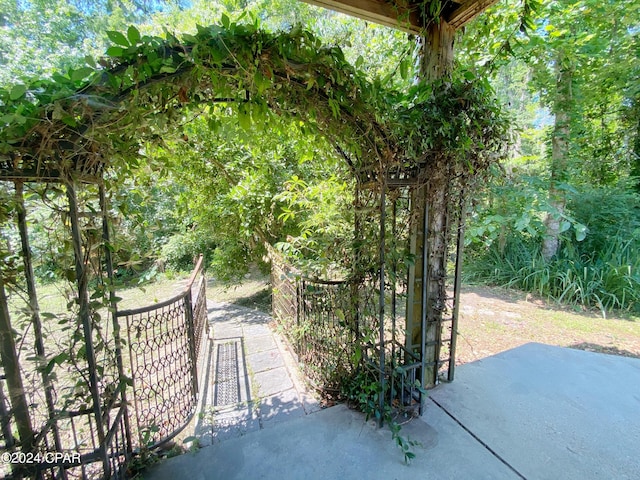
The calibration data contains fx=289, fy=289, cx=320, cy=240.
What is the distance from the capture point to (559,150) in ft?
15.6

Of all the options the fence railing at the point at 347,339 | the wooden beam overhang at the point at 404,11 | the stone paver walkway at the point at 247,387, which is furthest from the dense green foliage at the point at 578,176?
the stone paver walkway at the point at 247,387

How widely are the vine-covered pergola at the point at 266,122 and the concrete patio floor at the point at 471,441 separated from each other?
0.31 metres

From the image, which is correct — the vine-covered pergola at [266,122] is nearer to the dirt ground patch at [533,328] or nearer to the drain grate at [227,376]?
the drain grate at [227,376]

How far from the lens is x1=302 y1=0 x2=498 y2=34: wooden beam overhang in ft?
5.82

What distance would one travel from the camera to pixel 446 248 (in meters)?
2.13

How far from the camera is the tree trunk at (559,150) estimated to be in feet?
14.3

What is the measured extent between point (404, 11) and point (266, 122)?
1.23m

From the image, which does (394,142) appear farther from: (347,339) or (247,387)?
(247,387)

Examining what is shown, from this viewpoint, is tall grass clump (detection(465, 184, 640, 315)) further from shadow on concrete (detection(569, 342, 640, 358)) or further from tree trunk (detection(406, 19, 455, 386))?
tree trunk (detection(406, 19, 455, 386))

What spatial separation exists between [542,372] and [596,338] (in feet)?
5.23

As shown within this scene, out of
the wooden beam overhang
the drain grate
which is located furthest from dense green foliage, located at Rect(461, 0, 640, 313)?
the drain grate

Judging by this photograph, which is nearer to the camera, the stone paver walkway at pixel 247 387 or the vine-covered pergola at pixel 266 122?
the vine-covered pergola at pixel 266 122

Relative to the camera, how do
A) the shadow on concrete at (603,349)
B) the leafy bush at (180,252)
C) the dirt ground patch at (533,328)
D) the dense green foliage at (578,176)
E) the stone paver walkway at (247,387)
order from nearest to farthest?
the stone paver walkway at (247,387) < the shadow on concrete at (603,349) < the dirt ground patch at (533,328) < the dense green foliage at (578,176) < the leafy bush at (180,252)

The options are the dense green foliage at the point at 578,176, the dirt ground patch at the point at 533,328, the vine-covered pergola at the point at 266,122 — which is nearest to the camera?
the vine-covered pergola at the point at 266,122
